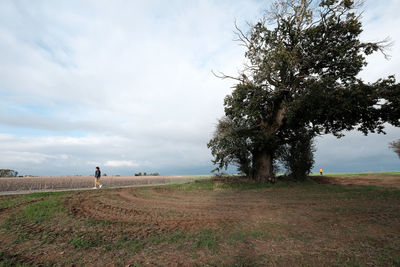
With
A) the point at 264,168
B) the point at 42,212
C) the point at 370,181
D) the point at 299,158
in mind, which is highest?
the point at 299,158

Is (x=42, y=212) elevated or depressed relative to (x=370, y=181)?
elevated

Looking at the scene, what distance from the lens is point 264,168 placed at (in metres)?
19.5

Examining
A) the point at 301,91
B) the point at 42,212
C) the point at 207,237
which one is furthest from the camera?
the point at 301,91

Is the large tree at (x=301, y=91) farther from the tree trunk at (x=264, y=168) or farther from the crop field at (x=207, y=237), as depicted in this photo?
the crop field at (x=207, y=237)

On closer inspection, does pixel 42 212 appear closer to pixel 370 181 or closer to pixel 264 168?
pixel 264 168

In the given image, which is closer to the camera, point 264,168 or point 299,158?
point 264,168

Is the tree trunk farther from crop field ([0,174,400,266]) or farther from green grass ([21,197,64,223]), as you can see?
green grass ([21,197,64,223])

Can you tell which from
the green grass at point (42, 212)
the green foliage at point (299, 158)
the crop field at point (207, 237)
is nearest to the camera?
the crop field at point (207, 237)

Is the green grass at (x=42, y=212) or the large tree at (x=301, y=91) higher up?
the large tree at (x=301, y=91)

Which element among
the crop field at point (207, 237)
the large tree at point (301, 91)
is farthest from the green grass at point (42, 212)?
the large tree at point (301, 91)

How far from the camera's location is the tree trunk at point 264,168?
19.3 metres

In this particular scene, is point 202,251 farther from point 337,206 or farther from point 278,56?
point 278,56

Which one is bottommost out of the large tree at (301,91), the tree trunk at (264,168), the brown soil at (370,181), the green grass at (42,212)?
the brown soil at (370,181)

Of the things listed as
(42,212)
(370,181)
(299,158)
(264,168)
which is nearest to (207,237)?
(42,212)
